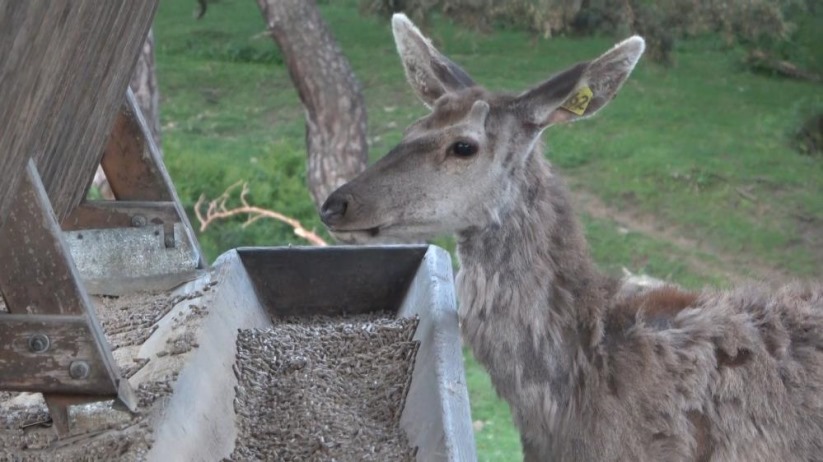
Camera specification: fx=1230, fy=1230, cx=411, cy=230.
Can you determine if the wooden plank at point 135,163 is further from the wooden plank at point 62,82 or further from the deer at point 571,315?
the deer at point 571,315

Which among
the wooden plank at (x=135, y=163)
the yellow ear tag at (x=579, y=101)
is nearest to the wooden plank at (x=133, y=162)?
the wooden plank at (x=135, y=163)

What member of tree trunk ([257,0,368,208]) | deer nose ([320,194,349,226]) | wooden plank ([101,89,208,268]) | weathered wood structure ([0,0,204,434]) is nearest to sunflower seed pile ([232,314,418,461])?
deer nose ([320,194,349,226])

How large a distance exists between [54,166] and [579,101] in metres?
1.70

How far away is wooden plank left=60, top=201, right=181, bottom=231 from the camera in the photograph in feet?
13.3

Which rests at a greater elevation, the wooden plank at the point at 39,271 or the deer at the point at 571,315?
the wooden plank at the point at 39,271

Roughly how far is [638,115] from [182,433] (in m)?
13.3

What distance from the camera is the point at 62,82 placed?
286 cm

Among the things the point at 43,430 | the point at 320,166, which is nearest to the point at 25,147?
the point at 43,430

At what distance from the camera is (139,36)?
A: 3598 mm

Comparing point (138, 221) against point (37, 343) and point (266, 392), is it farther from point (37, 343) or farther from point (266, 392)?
point (37, 343)

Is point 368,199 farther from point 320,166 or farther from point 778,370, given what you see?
point 320,166

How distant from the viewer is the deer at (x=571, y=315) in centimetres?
380

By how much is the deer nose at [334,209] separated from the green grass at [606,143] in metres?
4.55

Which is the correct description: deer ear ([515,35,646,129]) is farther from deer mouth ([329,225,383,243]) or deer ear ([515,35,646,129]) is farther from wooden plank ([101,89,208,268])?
wooden plank ([101,89,208,268])
